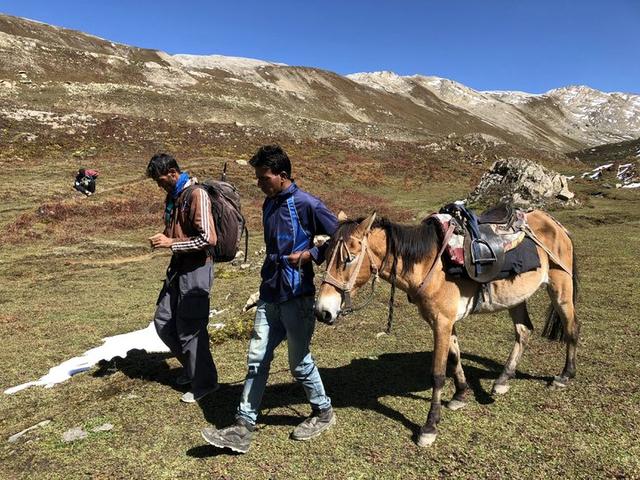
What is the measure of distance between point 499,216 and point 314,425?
3392mm

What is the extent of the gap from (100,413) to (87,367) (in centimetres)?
211

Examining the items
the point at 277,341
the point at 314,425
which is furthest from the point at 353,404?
the point at 277,341

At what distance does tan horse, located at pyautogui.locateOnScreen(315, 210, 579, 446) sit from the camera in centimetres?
415

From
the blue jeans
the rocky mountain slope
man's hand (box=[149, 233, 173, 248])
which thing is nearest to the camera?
the blue jeans

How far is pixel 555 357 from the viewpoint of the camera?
21.7 ft

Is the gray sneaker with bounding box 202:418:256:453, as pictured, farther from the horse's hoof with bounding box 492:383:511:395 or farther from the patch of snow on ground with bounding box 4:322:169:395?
the patch of snow on ground with bounding box 4:322:169:395

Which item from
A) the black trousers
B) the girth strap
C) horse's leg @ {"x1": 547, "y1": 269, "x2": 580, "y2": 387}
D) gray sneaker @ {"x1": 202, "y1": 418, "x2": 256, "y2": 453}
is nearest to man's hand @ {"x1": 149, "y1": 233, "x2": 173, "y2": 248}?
the black trousers

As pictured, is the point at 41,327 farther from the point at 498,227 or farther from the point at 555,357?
the point at 555,357

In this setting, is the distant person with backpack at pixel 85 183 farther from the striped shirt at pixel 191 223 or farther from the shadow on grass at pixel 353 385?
the striped shirt at pixel 191 223

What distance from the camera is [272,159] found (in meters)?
4.10

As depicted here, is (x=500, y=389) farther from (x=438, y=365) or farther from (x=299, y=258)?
(x=299, y=258)

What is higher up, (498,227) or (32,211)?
(498,227)

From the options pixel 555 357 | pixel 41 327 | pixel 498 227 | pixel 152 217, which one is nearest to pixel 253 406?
pixel 498 227

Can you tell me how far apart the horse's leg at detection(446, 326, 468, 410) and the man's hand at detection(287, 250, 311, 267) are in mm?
2164
